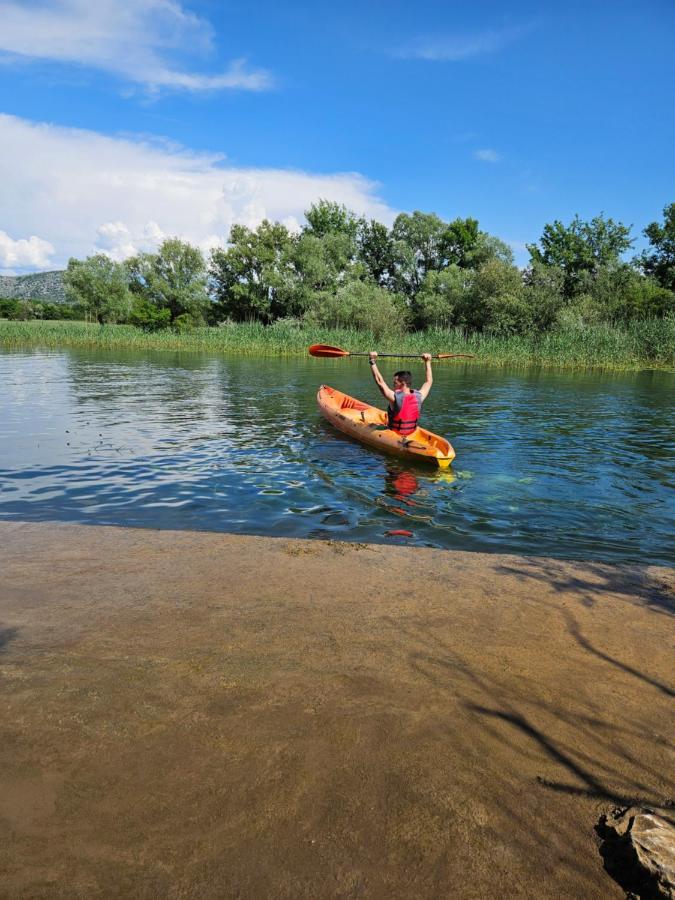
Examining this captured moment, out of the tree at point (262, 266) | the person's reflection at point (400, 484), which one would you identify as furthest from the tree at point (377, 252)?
the person's reflection at point (400, 484)

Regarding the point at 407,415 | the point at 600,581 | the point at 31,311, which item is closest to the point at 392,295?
the point at 407,415

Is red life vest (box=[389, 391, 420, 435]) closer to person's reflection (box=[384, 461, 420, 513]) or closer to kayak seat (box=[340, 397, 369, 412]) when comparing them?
person's reflection (box=[384, 461, 420, 513])

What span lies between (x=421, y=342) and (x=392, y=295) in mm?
17457

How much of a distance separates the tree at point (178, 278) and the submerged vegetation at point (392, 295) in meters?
0.17

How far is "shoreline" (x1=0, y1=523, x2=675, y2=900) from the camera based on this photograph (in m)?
1.98

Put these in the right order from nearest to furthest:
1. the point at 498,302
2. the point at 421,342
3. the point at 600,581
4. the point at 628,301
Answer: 1. the point at 600,581
2. the point at 421,342
3. the point at 498,302
4. the point at 628,301

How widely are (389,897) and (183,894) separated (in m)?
0.67

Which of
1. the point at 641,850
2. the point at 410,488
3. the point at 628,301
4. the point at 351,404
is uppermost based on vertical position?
the point at 628,301

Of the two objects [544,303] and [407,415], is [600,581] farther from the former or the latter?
[544,303]

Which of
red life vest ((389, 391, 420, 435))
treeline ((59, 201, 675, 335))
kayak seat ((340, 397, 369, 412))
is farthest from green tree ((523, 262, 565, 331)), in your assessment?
red life vest ((389, 391, 420, 435))

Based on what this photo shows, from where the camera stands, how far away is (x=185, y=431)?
1205cm

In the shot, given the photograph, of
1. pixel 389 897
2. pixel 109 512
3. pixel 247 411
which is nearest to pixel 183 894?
pixel 389 897

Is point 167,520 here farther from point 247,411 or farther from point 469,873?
point 247,411

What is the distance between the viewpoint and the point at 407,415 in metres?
10.4
